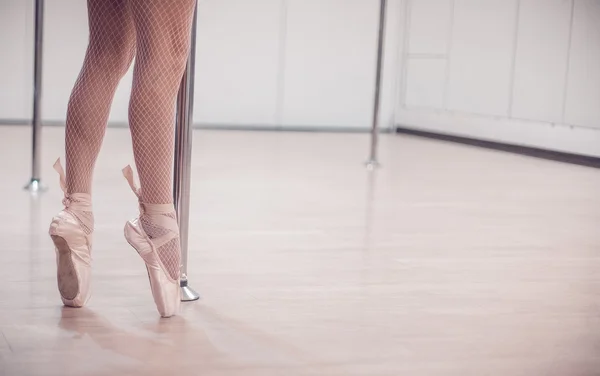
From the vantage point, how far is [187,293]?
141 centimetres

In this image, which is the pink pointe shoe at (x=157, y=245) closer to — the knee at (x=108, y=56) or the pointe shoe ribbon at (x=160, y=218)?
the pointe shoe ribbon at (x=160, y=218)

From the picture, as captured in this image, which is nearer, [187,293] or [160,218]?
[160,218]

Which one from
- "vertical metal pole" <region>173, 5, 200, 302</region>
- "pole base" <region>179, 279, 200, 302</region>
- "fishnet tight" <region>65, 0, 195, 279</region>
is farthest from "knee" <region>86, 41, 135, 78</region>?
"pole base" <region>179, 279, 200, 302</region>

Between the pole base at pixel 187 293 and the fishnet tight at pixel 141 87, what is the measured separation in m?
0.12

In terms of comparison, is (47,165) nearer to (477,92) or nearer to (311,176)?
(311,176)

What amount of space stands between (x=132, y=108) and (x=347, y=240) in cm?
83

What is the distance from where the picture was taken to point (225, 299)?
4.64ft

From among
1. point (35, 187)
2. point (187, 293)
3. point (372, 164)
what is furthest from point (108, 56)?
point (372, 164)

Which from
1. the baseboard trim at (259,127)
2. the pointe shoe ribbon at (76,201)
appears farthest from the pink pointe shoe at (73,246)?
the baseboard trim at (259,127)

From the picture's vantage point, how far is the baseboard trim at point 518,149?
4172mm

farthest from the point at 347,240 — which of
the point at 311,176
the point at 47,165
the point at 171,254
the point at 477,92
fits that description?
the point at 477,92

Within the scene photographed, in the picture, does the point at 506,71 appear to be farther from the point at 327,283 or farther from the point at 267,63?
the point at 327,283

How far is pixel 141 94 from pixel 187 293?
328mm

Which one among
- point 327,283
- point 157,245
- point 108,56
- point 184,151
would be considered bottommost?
point 327,283
